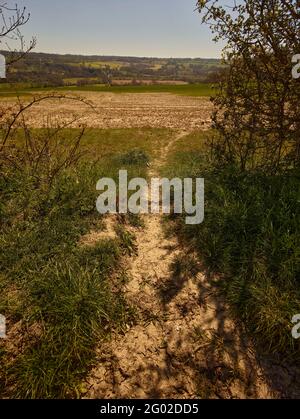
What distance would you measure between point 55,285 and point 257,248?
10.3 feet

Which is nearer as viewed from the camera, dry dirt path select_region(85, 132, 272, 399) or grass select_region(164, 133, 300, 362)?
dry dirt path select_region(85, 132, 272, 399)

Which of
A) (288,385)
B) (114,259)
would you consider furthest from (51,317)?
(288,385)

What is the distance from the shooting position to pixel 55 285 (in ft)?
13.8

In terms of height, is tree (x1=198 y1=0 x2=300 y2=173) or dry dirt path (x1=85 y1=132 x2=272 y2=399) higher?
tree (x1=198 y1=0 x2=300 y2=173)

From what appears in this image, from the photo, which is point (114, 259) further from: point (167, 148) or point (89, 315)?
point (167, 148)

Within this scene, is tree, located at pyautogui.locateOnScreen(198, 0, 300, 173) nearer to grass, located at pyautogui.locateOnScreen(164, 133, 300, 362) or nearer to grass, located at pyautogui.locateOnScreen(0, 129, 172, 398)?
grass, located at pyautogui.locateOnScreen(164, 133, 300, 362)

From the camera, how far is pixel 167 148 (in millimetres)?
14555

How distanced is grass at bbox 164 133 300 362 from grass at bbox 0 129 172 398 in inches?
57.1

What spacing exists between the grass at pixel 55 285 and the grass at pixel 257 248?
145 cm

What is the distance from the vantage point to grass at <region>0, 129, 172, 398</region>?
3354 millimetres

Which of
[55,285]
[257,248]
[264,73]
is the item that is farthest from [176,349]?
[264,73]

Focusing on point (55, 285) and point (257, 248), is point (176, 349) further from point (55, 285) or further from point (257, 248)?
point (257, 248)

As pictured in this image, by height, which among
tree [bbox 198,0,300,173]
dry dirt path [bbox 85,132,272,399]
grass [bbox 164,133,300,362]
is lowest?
dry dirt path [bbox 85,132,272,399]

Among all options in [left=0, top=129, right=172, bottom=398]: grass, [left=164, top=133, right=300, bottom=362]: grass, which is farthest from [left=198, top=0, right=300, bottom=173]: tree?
[left=0, top=129, right=172, bottom=398]: grass
